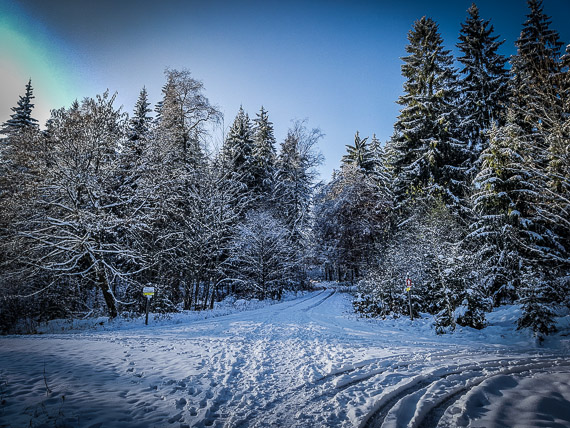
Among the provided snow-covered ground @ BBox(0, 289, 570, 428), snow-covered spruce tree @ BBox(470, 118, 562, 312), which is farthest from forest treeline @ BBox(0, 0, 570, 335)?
snow-covered ground @ BBox(0, 289, 570, 428)

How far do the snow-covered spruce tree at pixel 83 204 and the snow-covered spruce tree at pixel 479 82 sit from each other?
22341mm

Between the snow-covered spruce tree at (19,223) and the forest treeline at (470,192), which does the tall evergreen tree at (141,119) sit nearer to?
the snow-covered spruce tree at (19,223)

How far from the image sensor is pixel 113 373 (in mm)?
4770

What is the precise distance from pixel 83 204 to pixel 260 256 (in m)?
13.8

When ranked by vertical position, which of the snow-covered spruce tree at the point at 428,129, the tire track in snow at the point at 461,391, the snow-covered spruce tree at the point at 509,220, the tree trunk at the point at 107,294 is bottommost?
the tire track in snow at the point at 461,391

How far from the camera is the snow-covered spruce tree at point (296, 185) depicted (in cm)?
2580

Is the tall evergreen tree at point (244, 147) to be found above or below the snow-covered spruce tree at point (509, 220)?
above

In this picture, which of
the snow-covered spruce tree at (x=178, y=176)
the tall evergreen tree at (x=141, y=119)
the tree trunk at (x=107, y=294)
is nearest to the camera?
the tree trunk at (x=107, y=294)

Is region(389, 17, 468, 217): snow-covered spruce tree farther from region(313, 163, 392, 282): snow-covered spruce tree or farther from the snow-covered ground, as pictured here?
the snow-covered ground

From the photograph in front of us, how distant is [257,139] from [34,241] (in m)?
22.2

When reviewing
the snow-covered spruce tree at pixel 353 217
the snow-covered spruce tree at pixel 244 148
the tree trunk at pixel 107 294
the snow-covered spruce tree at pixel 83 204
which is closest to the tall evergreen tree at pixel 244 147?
the snow-covered spruce tree at pixel 244 148

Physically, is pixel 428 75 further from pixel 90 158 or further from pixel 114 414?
pixel 114 414

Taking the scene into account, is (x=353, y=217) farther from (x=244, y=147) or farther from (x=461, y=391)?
(x=461, y=391)

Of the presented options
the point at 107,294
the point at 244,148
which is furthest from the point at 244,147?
the point at 107,294
